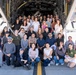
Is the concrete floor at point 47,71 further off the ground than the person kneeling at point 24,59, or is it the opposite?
the person kneeling at point 24,59

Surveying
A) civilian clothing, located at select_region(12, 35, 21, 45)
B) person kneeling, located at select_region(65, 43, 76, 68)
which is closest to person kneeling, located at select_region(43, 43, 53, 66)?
person kneeling, located at select_region(65, 43, 76, 68)

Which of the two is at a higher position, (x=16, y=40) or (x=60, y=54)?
(x=16, y=40)

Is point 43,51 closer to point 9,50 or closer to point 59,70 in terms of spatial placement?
point 59,70

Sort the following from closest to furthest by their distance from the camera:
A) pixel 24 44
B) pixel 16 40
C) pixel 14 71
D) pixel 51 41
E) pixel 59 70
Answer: pixel 14 71, pixel 59 70, pixel 24 44, pixel 16 40, pixel 51 41

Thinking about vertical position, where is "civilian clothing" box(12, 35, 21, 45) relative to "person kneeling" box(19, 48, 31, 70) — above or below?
above

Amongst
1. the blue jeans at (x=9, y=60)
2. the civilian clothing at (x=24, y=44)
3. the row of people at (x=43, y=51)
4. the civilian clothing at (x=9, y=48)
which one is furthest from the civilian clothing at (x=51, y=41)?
the blue jeans at (x=9, y=60)

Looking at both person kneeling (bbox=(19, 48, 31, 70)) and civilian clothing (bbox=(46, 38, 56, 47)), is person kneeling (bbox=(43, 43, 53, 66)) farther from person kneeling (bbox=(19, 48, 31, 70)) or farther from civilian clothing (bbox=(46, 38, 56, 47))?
person kneeling (bbox=(19, 48, 31, 70))

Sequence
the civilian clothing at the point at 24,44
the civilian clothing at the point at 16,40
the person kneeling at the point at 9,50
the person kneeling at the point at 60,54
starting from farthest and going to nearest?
the civilian clothing at the point at 16,40
the civilian clothing at the point at 24,44
the person kneeling at the point at 60,54
the person kneeling at the point at 9,50

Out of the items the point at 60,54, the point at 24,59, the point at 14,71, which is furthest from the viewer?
the point at 60,54

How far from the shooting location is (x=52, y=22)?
1529 centimetres

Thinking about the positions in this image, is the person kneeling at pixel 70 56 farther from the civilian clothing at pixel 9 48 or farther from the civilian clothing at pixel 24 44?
the civilian clothing at pixel 9 48

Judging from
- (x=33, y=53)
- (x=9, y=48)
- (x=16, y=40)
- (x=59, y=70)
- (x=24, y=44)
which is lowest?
(x=59, y=70)

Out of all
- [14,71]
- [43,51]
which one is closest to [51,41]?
[43,51]

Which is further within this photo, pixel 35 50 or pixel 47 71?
pixel 35 50
